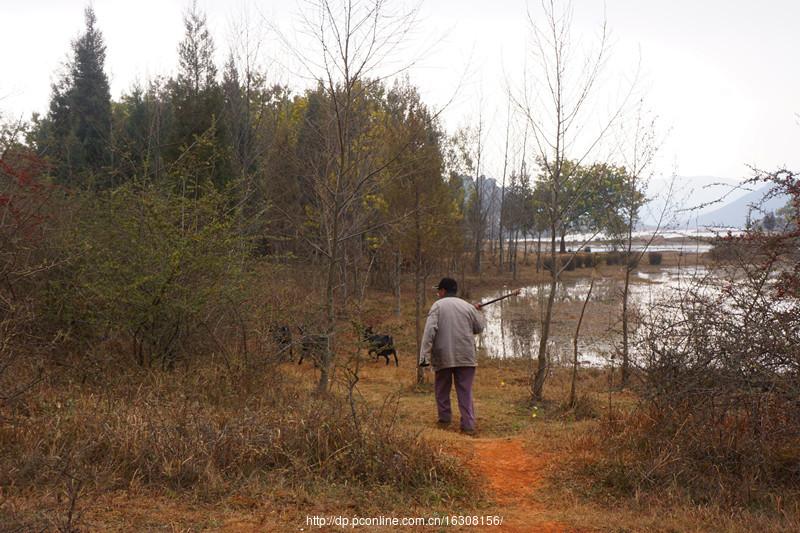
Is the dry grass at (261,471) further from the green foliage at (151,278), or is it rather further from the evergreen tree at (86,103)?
the evergreen tree at (86,103)

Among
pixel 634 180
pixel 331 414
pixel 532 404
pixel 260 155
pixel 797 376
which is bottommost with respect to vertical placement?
pixel 532 404

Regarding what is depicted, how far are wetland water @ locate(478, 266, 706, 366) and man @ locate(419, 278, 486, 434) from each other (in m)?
4.13

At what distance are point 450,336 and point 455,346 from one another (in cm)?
13

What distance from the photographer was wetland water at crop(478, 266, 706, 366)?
15.8 m

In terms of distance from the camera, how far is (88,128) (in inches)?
1076

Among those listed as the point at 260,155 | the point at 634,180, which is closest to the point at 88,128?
the point at 260,155

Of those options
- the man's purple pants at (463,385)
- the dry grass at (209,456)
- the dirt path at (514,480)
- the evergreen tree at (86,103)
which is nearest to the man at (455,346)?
the man's purple pants at (463,385)

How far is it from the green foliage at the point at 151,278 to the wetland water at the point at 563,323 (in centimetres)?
657

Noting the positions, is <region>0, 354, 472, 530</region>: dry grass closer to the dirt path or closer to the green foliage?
the dirt path

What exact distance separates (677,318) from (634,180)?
5782mm

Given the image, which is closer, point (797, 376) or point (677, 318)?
point (797, 376)

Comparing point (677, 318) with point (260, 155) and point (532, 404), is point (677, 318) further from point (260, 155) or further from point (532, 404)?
point (260, 155)

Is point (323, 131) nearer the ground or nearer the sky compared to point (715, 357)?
nearer the sky

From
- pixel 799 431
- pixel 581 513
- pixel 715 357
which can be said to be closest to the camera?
pixel 581 513
